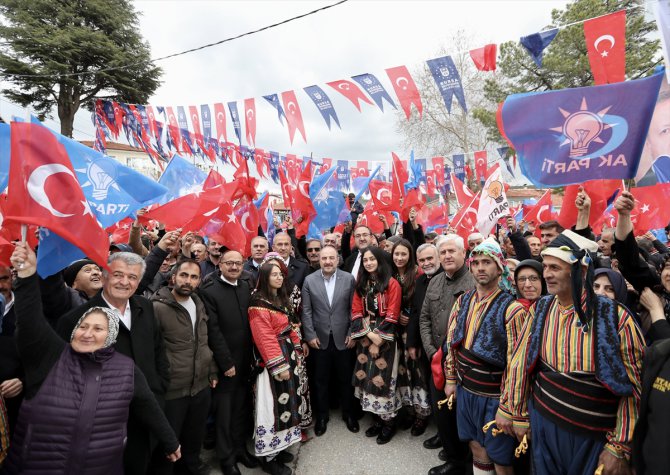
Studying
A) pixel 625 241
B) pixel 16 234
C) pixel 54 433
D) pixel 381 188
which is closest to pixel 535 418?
pixel 625 241

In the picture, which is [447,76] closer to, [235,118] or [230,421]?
[235,118]

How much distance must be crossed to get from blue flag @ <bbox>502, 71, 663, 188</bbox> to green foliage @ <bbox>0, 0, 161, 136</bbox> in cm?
2114

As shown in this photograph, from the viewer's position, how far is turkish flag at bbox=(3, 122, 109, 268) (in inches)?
79.8

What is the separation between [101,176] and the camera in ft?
10.1

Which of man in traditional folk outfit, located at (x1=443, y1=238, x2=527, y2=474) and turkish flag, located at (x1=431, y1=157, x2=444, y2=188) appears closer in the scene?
man in traditional folk outfit, located at (x1=443, y1=238, x2=527, y2=474)

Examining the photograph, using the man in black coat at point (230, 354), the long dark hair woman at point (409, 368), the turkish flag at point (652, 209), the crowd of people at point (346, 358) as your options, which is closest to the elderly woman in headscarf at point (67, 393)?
the crowd of people at point (346, 358)

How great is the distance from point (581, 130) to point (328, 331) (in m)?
2.89

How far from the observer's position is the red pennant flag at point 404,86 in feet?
22.0

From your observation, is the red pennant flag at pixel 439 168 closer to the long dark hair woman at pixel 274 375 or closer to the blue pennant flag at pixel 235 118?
the blue pennant flag at pixel 235 118

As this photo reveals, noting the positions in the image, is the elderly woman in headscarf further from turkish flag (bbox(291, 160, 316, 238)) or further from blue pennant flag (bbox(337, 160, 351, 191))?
blue pennant flag (bbox(337, 160, 351, 191))

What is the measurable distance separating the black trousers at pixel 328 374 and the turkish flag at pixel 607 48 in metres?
3.69

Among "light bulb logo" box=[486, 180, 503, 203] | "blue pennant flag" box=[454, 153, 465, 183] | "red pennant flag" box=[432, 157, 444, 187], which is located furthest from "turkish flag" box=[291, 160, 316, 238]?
"blue pennant flag" box=[454, 153, 465, 183]

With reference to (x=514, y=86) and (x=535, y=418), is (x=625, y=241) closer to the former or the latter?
(x=535, y=418)

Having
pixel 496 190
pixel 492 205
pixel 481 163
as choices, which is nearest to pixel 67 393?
pixel 492 205
